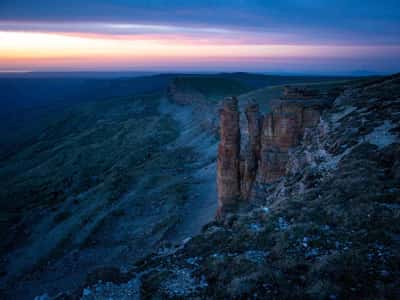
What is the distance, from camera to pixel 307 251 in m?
8.21

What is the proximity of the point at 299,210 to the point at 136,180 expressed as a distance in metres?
34.0

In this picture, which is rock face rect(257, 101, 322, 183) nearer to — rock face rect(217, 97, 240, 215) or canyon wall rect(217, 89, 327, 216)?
canyon wall rect(217, 89, 327, 216)

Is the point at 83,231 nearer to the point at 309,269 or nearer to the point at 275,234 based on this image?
the point at 275,234

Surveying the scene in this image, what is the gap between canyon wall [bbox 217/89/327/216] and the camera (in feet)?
70.5

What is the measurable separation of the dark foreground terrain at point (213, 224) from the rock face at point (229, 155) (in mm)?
2557

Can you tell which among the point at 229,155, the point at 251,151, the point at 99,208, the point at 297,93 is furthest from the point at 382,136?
the point at 99,208

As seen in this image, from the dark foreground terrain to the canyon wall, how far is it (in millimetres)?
1354

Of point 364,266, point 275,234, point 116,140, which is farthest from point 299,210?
point 116,140

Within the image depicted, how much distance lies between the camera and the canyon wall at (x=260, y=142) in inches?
846

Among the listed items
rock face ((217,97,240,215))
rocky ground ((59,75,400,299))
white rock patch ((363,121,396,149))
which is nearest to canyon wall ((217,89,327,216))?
rock face ((217,97,240,215))

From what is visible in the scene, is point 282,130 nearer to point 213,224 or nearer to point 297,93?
point 297,93

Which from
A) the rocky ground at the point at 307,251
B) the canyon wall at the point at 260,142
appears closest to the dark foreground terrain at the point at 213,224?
the rocky ground at the point at 307,251

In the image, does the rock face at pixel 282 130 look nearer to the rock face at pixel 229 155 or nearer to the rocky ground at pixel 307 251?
the rock face at pixel 229 155

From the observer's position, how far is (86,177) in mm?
53125
